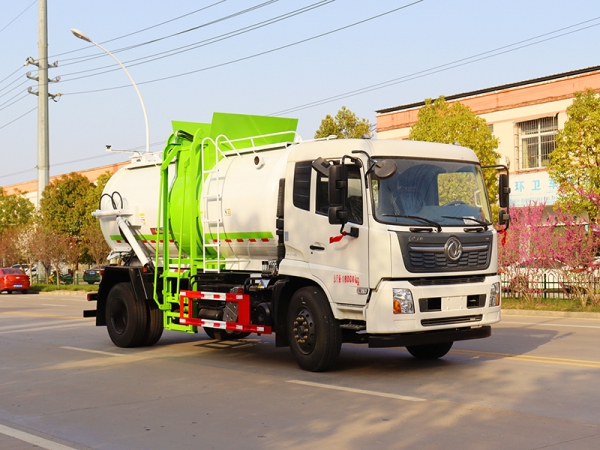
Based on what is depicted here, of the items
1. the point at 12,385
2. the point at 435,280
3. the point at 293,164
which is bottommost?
the point at 12,385

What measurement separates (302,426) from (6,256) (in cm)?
5014

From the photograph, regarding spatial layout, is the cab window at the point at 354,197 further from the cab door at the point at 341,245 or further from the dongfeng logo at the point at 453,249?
the dongfeng logo at the point at 453,249

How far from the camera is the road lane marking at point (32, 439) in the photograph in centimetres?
680

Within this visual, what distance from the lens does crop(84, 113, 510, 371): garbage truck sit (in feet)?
32.5

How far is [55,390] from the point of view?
31.9 ft

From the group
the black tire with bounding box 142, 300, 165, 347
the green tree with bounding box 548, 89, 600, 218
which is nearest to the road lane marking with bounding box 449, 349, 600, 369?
the black tire with bounding box 142, 300, 165, 347

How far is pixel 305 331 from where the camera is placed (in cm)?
1059

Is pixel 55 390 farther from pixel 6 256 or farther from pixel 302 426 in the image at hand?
pixel 6 256

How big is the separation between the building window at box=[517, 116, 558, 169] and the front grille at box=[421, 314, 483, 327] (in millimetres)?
26692

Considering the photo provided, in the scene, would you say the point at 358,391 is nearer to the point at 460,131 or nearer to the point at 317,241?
the point at 317,241

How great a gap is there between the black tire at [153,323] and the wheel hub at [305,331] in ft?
13.1

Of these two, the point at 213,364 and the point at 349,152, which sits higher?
the point at 349,152

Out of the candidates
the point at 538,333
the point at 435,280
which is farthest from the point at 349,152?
the point at 538,333

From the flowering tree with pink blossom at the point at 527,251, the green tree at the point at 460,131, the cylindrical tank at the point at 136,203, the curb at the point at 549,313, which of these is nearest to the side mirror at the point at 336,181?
the cylindrical tank at the point at 136,203
